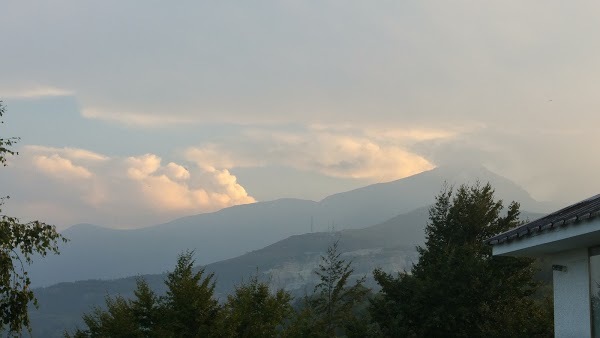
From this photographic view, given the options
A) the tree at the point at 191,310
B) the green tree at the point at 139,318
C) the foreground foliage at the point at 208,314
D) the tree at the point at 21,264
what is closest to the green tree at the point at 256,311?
the foreground foliage at the point at 208,314

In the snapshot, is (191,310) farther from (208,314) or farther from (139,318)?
(139,318)

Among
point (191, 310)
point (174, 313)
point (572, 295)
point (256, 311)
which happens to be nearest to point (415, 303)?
point (256, 311)

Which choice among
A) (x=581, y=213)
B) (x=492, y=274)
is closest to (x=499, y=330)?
(x=492, y=274)

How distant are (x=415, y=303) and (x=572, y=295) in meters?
18.8

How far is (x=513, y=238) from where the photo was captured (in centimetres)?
1272

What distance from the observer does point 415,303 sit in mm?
30891

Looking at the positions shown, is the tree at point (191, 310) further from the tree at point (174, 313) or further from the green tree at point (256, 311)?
the green tree at point (256, 311)

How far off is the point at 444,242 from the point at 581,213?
2811cm

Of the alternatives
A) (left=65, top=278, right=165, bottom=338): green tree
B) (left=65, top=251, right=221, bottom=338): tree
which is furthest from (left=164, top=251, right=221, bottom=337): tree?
(left=65, top=278, right=165, bottom=338): green tree

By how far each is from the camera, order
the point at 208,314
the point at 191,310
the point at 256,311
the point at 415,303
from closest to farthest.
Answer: the point at 191,310
the point at 208,314
the point at 256,311
the point at 415,303

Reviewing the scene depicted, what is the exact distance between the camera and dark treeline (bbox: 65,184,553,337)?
24109mm

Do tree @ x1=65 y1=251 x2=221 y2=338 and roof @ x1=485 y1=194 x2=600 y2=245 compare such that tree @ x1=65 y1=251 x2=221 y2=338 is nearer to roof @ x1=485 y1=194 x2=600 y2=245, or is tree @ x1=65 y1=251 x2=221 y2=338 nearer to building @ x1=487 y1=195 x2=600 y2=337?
roof @ x1=485 y1=194 x2=600 y2=245

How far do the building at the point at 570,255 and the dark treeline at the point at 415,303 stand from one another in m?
12.1

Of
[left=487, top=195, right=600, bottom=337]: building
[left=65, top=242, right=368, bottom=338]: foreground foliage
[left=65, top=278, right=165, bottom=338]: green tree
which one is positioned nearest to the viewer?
[left=487, top=195, right=600, bottom=337]: building
